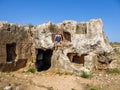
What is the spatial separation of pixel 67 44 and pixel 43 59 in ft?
8.60

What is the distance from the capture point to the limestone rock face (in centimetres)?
1885

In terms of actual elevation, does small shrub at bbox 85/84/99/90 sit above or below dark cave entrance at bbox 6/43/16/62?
below

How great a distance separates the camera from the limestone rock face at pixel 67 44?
18.8m

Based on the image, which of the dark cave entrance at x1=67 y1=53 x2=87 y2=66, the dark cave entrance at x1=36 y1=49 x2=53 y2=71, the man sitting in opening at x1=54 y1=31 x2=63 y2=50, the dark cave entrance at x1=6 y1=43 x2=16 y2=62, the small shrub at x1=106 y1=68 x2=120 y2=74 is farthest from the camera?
the dark cave entrance at x1=36 y1=49 x2=53 y2=71

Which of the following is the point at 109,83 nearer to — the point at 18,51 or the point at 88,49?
the point at 88,49

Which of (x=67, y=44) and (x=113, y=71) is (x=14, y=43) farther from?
(x=113, y=71)

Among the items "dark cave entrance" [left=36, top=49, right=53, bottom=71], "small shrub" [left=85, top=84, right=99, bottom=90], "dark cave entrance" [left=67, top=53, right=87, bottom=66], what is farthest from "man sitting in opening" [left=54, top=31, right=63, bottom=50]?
"small shrub" [left=85, top=84, right=99, bottom=90]

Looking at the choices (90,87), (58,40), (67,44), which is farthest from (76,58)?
(90,87)

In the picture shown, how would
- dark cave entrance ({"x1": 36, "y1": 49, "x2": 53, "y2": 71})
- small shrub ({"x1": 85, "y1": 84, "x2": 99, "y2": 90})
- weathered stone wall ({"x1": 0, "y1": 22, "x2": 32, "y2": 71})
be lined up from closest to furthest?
small shrub ({"x1": 85, "y1": 84, "x2": 99, "y2": 90}) < weathered stone wall ({"x1": 0, "y1": 22, "x2": 32, "y2": 71}) < dark cave entrance ({"x1": 36, "y1": 49, "x2": 53, "y2": 71})

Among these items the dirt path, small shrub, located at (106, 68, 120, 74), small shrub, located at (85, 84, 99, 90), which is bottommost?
small shrub, located at (85, 84, 99, 90)

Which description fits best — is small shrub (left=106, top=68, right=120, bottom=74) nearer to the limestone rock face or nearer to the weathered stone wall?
the limestone rock face

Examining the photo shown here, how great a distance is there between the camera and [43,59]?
21891 mm

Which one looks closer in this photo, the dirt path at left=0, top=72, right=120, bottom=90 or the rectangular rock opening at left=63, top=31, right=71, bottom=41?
the dirt path at left=0, top=72, right=120, bottom=90

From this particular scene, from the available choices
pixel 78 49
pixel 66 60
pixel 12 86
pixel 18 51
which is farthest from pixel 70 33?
pixel 12 86
